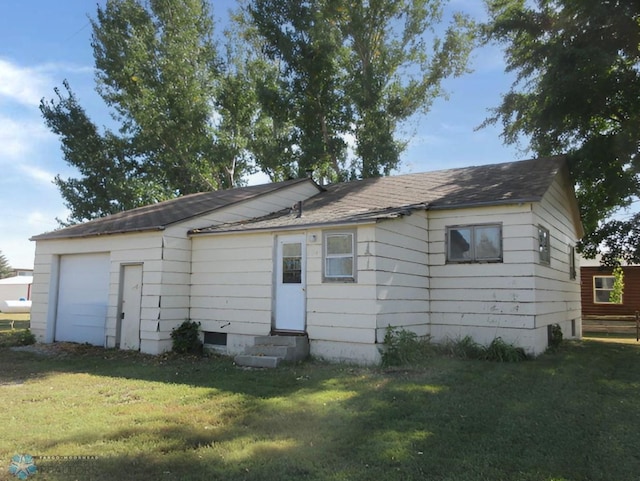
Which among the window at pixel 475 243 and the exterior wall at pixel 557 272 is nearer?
the window at pixel 475 243

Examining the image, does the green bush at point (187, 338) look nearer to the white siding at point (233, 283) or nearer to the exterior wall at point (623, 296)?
the white siding at point (233, 283)

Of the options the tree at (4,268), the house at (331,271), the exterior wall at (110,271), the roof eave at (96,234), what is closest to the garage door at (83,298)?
the house at (331,271)

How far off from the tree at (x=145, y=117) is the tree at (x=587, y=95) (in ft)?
46.8

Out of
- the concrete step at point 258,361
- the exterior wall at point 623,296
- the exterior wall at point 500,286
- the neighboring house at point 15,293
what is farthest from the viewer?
the neighboring house at point 15,293

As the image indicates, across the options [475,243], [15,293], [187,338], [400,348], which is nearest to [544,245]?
[475,243]

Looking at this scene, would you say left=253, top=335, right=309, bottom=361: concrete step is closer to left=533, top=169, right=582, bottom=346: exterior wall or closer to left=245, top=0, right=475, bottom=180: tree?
left=533, top=169, right=582, bottom=346: exterior wall

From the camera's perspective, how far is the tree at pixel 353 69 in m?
22.5

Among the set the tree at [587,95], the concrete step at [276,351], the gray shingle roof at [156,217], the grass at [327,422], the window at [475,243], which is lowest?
the grass at [327,422]

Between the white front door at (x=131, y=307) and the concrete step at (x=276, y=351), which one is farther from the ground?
the white front door at (x=131, y=307)

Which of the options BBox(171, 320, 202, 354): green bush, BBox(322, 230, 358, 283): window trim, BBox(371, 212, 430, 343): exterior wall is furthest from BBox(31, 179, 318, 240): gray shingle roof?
BBox(371, 212, 430, 343): exterior wall

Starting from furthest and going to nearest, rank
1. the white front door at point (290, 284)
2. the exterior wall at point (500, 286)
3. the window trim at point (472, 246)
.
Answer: the window trim at point (472, 246) < the exterior wall at point (500, 286) < the white front door at point (290, 284)

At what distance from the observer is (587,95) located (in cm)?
1394

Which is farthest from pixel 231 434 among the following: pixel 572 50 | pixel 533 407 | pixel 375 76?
pixel 375 76

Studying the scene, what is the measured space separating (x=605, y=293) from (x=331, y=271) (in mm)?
19528
